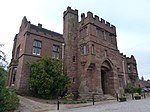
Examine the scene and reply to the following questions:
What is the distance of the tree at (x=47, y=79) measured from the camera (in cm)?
2142

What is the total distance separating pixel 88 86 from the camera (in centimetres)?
2466

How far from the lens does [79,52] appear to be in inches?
1117

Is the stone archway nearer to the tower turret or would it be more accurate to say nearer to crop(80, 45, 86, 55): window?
crop(80, 45, 86, 55): window

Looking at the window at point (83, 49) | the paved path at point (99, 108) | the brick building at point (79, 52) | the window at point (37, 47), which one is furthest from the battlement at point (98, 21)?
the paved path at point (99, 108)

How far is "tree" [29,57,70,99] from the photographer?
70.3ft

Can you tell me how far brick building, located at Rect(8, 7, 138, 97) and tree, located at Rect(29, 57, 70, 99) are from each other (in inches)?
80.7

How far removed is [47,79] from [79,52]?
359 inches

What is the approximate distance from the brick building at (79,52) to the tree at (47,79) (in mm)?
2049

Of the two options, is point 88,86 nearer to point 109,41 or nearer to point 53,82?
point 53,82

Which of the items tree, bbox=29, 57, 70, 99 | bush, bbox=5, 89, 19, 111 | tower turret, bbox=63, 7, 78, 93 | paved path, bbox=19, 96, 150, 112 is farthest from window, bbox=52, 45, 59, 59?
bush, bbox=5, 89, 19, 111

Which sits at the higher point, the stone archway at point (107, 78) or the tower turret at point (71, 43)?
the tower turret at point (71, 43)

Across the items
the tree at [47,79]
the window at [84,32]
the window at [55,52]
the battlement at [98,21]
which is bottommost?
the tree at [47,79]

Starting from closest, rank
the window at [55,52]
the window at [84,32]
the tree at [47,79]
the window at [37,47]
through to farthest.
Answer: the tree at [47,79] < the window at [37,47] < the window at [84,32] < the window at [55,52]

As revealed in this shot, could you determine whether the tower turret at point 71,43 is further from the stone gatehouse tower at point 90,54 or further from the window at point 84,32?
the window at point 84,32
